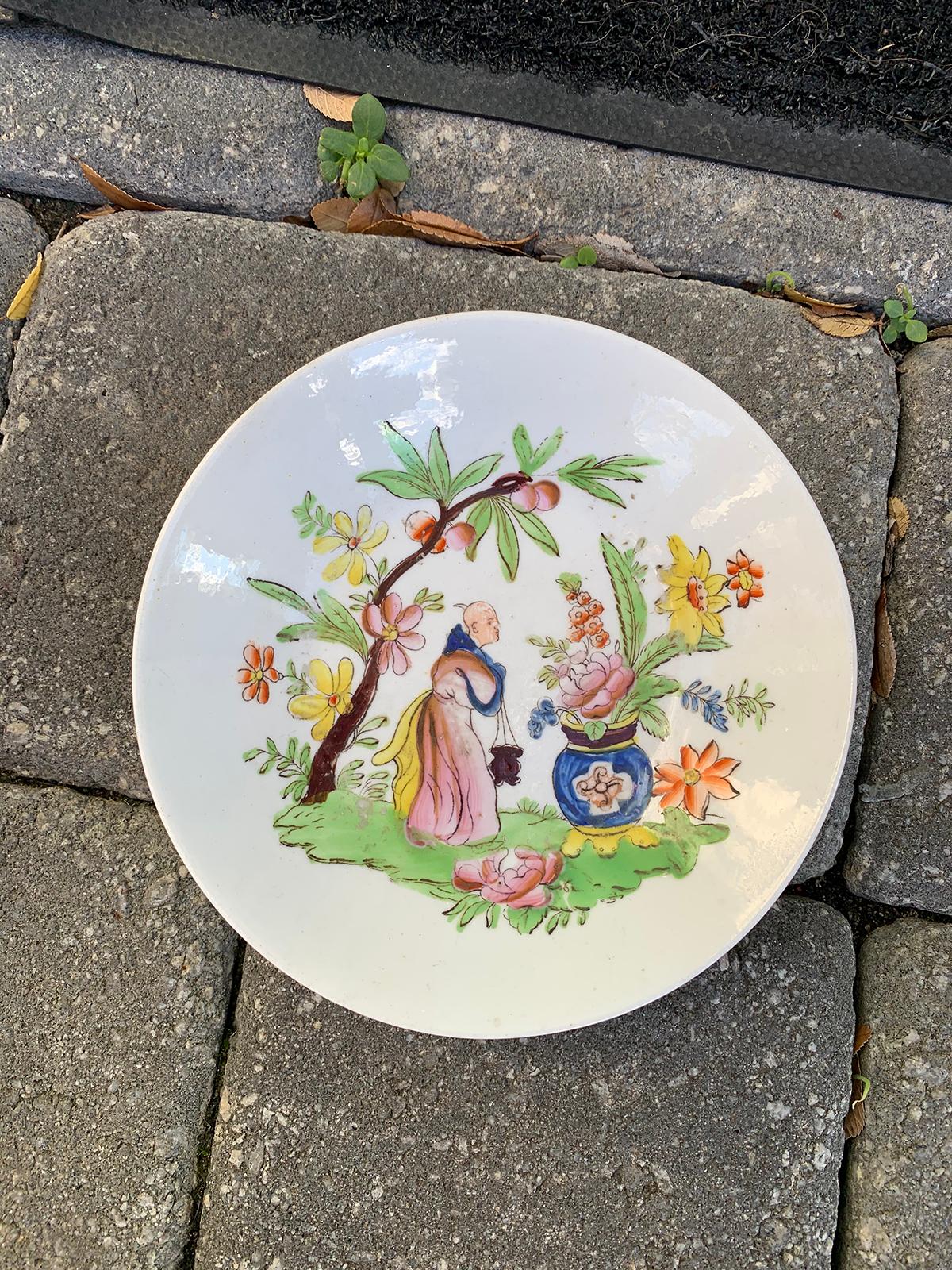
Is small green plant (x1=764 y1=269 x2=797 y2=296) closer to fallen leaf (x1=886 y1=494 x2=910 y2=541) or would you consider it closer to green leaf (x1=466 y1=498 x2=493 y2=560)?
fallen leaf (x1=886 y1=494 x2=910 y2=541)

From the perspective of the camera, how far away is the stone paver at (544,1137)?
98 centimetres

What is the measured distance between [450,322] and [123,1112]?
1003 mm

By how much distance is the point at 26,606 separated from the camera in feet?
3.36

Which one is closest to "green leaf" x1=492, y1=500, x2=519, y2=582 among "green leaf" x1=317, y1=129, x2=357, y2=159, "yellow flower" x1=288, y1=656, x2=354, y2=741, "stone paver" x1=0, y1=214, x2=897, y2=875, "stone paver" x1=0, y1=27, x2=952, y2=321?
"yellow flower" x1=288, y1=656, x2=354, y2=741

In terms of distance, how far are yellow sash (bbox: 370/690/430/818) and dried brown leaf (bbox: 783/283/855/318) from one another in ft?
2.38

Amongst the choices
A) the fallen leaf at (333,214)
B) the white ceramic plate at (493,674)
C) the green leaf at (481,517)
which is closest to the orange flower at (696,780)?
the white ceramic plate at (493,674)

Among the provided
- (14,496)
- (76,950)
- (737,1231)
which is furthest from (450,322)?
(737,1231)

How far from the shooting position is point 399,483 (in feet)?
3.03

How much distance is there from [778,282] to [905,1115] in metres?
1.08

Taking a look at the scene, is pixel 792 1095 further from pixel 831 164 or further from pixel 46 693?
pixel 831 164

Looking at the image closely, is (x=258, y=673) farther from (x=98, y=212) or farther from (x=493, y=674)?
(x=98, y=212)

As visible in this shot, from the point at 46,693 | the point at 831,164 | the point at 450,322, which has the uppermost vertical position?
the point at 831,164

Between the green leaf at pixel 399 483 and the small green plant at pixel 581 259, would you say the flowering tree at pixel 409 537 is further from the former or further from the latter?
the small green plant at pixel 581 259

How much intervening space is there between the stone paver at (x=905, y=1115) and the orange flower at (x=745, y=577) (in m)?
0.50
